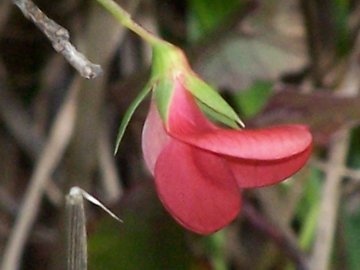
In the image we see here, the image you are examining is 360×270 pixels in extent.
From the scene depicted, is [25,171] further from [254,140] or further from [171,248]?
[254,140]

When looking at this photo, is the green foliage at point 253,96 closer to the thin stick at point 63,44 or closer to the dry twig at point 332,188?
the dry twig at point 332,188

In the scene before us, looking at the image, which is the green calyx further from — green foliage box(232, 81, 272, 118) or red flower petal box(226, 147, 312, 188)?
green foliage box(232, 81, 272, 118)

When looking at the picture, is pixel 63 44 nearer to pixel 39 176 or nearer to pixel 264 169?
pixel 264 169

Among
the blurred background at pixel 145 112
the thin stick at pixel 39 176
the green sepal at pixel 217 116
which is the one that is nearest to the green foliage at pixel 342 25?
the blurred background at pixel 145 112

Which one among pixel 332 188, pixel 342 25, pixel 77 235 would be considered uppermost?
pixel 77 235

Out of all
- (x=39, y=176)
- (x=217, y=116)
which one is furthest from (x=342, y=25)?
(x=217, y=116)

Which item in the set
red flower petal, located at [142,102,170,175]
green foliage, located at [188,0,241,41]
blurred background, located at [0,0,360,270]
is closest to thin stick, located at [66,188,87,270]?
red flower petal, located at [142,102,170,175]

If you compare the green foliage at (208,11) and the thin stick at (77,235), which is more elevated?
the thin stick at (77,235)
